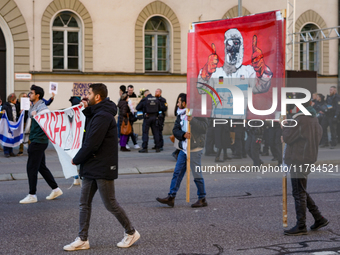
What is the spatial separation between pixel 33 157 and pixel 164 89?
1433cm

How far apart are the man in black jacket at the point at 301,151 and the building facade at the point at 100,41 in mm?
15187

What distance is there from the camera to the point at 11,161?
13.7 metres

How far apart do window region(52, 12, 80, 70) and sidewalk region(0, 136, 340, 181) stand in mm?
5580

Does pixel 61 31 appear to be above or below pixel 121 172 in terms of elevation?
above

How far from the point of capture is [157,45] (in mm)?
22641

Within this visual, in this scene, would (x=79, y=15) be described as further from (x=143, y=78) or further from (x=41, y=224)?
(x=41, y=224)

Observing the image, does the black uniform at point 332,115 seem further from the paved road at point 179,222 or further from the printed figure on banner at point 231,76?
the printed figure on banner at point 231,76

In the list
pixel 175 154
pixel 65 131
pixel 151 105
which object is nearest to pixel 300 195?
pixel 65 131

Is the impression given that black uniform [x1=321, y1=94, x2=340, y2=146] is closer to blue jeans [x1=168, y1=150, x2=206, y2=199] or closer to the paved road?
the paved road

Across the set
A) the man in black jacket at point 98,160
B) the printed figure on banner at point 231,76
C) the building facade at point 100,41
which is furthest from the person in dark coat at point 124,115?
the man in black jacket at point 98,160

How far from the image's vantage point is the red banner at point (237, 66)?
7.05 metres

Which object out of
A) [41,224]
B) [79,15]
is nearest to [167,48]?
[79,15]

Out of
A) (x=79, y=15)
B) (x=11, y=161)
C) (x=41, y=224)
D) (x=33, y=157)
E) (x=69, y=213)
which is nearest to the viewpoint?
(x=41, y=224)

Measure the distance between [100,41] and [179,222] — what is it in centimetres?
1515
